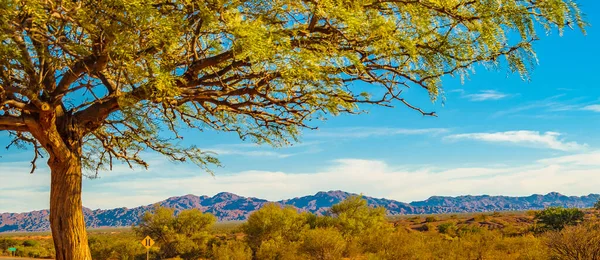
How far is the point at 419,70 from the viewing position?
705cm

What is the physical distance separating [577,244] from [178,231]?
106 ft

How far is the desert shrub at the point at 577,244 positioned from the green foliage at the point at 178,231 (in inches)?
1094

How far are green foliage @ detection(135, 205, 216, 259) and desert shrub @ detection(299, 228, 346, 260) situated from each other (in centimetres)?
1755

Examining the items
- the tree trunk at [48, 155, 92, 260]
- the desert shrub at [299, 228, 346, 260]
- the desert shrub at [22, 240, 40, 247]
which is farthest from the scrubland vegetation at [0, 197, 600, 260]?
the tree trunk at [48, 155, 92, 260]

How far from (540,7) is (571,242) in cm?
1502

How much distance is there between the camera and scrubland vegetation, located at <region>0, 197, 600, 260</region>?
20.4m

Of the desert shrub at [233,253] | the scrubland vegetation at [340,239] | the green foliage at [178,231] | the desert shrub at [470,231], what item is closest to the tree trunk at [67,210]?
the scrubland vegetation at [340,239]

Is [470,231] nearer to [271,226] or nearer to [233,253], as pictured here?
[271,226]

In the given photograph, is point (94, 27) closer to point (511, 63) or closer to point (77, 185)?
point (77, 185)

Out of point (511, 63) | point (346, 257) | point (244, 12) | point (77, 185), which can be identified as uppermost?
point (244, 12)

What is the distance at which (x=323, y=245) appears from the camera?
25.1 metres

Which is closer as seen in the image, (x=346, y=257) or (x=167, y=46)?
(x=167, y=46)

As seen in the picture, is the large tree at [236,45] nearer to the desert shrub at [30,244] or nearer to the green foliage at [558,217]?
the green foliage at [558,217]

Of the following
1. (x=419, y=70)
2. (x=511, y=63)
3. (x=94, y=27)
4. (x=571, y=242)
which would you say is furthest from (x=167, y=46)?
(x=571, y=242)
